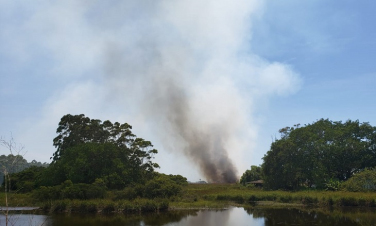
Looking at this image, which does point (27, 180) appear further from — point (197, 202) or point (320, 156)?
point (320, 156)

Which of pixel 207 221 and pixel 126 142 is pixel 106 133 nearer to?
pixel 126 142

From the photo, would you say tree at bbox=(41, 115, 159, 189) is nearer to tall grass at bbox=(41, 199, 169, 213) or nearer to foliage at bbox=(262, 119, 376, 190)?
tall grass at bbox=(41, 199, 169, 213)

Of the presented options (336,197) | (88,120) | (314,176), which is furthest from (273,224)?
(88,120)

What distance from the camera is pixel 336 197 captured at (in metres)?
36.1

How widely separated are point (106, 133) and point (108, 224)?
33176mm

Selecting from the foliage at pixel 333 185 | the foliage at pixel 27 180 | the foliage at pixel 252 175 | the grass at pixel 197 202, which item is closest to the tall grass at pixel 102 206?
the grass at pixel 197 202

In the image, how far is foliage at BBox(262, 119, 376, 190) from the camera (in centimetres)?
5019

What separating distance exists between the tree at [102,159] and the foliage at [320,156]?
70.2ft

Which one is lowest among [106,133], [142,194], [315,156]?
[142,194]

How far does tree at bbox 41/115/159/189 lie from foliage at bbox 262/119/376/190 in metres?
21.4

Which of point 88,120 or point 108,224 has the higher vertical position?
point 88,120

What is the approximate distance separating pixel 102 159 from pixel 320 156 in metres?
35.0

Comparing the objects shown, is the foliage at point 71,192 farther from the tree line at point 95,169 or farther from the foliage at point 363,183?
the foliage at point 363,183

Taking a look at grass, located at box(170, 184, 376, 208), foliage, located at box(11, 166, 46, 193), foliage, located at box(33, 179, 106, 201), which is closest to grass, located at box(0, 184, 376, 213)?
grass, located at box(170, 184, 376, 208)
